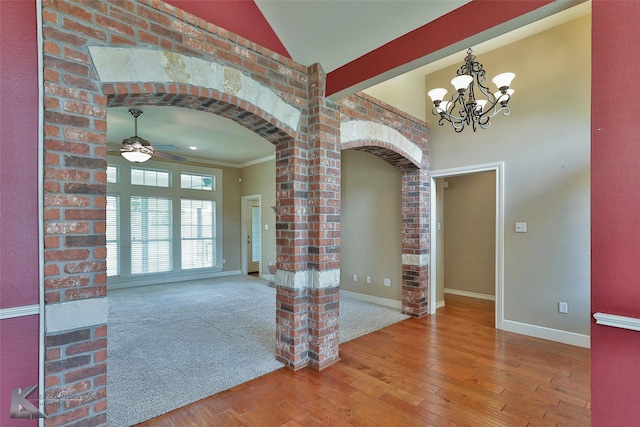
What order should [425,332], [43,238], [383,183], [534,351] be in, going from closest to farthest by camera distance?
[43,238]
[534,351]
[425,332]
[383,183]

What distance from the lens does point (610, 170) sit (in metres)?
1.43

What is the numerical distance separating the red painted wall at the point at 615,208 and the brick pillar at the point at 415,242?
2.81 m

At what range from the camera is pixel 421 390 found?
2.42 metres

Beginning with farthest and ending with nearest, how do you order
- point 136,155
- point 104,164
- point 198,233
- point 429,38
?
point 198,233, point 136,155, point 429,38, point 104,164

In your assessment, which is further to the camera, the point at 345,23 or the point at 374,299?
the point at 374,299

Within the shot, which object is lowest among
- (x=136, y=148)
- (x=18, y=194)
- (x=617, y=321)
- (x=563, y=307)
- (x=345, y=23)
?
(x=563, y=307)

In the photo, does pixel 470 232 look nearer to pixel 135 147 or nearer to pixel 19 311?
pixel 135 147

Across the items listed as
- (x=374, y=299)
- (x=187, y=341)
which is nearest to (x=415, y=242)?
(x=374, y=299)

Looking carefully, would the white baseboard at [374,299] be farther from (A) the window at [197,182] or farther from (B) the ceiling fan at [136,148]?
(A) the window at [197,182]

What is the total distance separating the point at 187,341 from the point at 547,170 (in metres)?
4.59

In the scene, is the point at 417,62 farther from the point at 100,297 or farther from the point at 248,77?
the point at 100,297

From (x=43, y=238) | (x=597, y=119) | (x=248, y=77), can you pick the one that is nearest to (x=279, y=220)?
(x=248, y=77)

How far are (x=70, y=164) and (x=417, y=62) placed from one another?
238 cm

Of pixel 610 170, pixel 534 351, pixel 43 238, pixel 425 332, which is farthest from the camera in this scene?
pixel 425 332
